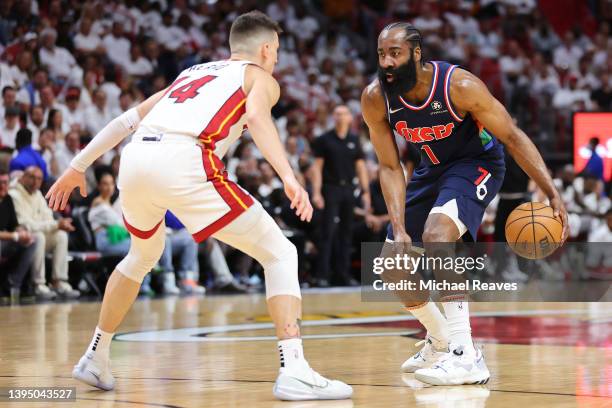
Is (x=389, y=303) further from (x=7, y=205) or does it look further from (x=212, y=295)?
(x=7, y=205)

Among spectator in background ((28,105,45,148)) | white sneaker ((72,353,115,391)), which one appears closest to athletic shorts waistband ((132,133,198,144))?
white sneaker ((72,353,115,391))

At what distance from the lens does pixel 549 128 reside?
64.4ft

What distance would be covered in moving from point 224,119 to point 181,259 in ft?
25.7

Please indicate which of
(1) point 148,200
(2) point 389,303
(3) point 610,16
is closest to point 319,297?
(2) point 389,303

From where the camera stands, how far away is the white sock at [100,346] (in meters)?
5.18

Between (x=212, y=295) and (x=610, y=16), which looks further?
(x=610, y=16)

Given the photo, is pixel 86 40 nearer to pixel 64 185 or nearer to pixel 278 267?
pixel 64 185

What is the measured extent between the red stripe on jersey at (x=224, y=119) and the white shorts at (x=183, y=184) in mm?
65

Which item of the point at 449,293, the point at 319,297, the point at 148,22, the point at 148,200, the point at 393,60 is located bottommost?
the point at 319,297

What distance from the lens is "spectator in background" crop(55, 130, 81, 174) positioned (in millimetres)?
12448

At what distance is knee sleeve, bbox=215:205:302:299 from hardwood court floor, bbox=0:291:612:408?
0.53 meters

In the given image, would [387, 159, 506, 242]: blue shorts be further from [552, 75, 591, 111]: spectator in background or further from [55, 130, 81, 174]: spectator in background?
[552, 75, 591, 111]: spectator in background

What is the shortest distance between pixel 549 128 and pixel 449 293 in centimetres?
1466

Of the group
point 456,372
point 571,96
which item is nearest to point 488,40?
point 571,96
